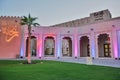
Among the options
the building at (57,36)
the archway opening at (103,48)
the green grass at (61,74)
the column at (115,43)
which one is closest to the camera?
the green grass at (61,74)

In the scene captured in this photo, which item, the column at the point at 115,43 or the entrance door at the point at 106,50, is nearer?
the column at the point at 115,43

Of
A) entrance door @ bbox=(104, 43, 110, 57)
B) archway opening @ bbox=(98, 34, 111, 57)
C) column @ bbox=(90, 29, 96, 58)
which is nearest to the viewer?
column @ bbox=(90, 29, 96, 58)

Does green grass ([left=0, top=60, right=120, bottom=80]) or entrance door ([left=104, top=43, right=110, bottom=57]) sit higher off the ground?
entrance door ([left=104, top=43, right=110, bottom=57])

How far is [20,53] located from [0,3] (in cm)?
2050

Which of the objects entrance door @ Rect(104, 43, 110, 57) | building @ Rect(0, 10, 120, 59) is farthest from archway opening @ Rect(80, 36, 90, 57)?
entrance door @ Rect(104, 43, 110, 57)

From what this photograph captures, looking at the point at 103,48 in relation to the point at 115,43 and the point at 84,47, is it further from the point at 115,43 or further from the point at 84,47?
the point at 115,43

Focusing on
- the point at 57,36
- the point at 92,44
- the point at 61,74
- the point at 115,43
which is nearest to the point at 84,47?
the point at 92,44

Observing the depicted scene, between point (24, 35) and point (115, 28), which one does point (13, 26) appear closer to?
point (24, 35)

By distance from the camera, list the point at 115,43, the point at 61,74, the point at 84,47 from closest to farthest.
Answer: the point at 61,74
the point at 115,43
the point at 84,47

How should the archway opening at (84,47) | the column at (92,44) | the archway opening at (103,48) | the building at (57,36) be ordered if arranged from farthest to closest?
the archway opening at (84,47) < the archway opening at (103,48) < the column at (92,44) < the building at (57,36)

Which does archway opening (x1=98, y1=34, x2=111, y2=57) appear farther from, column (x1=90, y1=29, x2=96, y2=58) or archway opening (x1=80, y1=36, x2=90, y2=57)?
archway opening (x1=80, y1=36, x2=90, y2=57)

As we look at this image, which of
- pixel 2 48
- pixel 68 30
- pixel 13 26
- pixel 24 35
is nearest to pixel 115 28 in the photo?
pixel 68 30

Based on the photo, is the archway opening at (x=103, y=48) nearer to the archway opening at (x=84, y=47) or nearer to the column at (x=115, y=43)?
the archway opening at (x=84, y=47)

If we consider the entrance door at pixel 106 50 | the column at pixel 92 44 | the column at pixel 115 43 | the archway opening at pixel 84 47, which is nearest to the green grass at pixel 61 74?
the column at pixel 115 43
